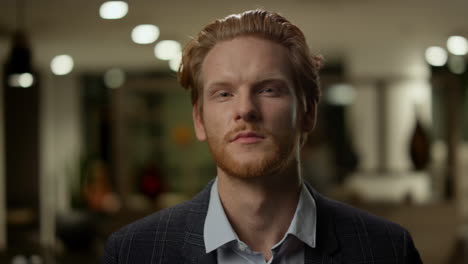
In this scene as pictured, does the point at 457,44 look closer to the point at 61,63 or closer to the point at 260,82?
the point at 61,63

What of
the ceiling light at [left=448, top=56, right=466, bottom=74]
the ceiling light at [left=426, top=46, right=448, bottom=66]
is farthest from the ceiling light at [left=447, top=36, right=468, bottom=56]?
the ceiling light at [left=448, top=56, right=466, bottom=74]

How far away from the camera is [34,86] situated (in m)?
6.96

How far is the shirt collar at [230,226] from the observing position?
1.12 m

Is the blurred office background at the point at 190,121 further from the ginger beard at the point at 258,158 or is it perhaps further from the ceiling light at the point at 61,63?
the ginger beard at the point at 258,158

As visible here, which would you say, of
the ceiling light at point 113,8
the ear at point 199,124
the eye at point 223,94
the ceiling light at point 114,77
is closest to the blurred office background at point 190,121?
the ceiling light at point 113,8

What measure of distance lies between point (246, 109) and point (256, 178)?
0.13 meters

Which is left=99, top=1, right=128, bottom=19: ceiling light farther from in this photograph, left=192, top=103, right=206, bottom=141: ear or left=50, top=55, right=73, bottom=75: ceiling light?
left=192, top=103, right=206, bottom=141: ear

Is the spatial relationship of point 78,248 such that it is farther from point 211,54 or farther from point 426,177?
point 211,54

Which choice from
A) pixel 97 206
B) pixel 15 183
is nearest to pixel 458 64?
pixel 97 206

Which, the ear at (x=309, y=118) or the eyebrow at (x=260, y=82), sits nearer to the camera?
the eyebrow at (x=260, y=82)

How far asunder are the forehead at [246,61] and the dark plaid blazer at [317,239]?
0.86 ft

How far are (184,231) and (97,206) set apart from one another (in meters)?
4.83

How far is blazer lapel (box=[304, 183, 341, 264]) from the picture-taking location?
3.69 ft

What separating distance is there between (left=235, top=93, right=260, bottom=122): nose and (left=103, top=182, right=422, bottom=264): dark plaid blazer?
0.76 ft
